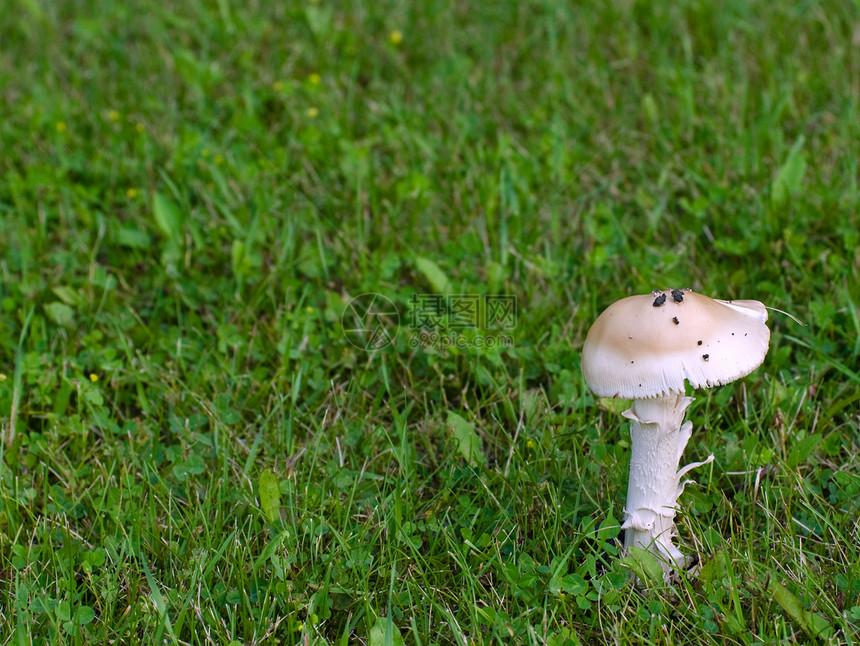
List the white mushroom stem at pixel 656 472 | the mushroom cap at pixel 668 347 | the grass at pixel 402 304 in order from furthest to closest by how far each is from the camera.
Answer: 1. the grass at pixel 402 304
2. the white mushroom stem at pixel 656 472
3. the mushroom cap at pixel 668 347

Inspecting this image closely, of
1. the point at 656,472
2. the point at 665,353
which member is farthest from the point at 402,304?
the point at 665,353

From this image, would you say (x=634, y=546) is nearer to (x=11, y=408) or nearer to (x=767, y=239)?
(x=767, y=239)

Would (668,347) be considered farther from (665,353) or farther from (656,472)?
(656,472)

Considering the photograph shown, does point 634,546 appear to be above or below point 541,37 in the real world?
below

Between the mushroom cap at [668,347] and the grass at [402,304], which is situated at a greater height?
the mushroom cap at [668,347]

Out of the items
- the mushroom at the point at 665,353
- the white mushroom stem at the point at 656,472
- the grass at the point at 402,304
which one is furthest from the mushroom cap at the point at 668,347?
the grass at the point at 402,304

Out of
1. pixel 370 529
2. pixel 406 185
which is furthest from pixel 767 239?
pixel 370 529

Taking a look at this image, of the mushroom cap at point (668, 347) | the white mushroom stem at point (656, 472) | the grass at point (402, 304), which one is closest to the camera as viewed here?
the mushroom cap at point (668, 347)

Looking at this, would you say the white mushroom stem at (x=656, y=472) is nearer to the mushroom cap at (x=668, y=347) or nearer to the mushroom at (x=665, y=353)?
the mushroom at (x=665, y=353)
